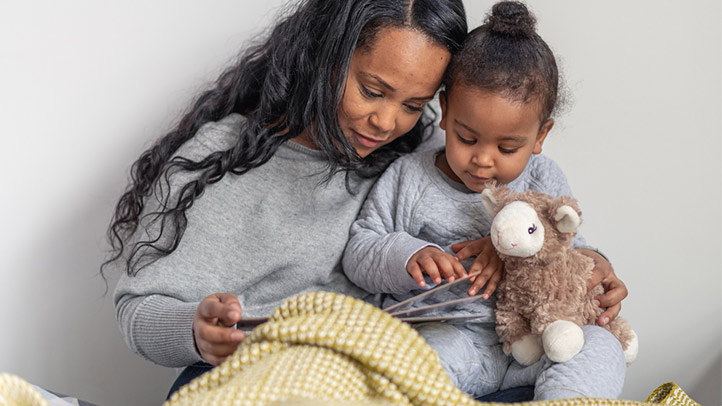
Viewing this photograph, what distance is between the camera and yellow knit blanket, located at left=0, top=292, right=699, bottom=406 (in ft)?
2.18

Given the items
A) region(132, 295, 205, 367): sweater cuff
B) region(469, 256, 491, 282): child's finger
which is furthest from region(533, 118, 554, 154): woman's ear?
region(132, 295, 205, 367): sweater cuff

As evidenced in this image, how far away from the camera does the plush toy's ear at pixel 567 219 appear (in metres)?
0.97

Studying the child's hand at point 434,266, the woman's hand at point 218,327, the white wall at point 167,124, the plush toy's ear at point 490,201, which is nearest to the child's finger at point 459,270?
the child's hand at point 434,266

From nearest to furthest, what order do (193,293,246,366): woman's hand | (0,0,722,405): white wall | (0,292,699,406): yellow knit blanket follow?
1. (0,292,699,406): yellow knit blanket
2. (193,293,246,366): woman's hand
3. (0,0,722,405): white wall

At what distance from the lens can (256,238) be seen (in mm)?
1187

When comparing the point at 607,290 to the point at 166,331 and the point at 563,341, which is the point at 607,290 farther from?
the point at 166,331

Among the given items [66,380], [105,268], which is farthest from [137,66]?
[66,380]

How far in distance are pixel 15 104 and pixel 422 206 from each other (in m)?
0.75

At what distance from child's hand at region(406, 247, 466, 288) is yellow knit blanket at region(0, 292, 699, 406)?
Result: 0.87 feet

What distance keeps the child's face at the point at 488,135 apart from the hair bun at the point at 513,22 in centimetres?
11

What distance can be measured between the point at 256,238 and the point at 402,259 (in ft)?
0.95

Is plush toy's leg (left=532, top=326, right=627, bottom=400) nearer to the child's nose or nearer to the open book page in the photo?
the open book page

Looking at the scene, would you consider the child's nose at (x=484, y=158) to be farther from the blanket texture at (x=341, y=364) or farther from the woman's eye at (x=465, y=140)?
the blanket texture at (x=341, y=364)

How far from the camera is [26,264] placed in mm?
1305
